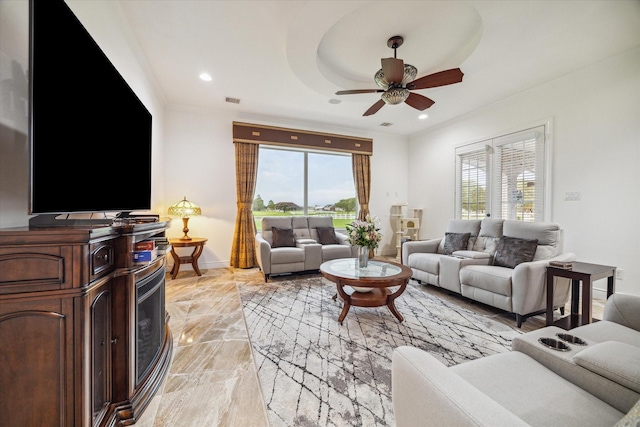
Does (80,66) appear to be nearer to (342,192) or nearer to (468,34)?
(468,34)

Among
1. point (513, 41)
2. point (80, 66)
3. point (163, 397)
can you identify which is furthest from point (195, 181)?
point (513, 41)

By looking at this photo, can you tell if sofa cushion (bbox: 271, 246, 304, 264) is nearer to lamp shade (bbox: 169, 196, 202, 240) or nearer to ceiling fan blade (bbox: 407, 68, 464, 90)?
lamp shade (bbox: 169, 196, 202, 240)

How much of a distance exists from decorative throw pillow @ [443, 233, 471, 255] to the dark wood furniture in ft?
3.96

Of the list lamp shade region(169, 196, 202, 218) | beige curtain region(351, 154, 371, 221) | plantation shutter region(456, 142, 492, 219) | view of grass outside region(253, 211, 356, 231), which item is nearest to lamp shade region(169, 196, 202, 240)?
lamp shade region(169, 196, 202, 218)

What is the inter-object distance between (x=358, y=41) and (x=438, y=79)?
3.21 feet

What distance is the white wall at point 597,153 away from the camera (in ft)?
9.32

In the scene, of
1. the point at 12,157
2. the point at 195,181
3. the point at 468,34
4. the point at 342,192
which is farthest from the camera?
the point at 342,192

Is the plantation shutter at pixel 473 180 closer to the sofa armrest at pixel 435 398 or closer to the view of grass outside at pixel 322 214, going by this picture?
the view of grass outside at pixel 322 214

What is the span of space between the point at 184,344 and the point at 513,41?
4233 mm

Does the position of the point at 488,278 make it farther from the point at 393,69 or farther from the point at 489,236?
the point at 393,69

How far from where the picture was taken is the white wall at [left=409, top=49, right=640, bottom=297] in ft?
9.32

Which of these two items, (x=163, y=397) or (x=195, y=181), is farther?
(x=195, y=181)

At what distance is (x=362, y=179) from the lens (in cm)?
578

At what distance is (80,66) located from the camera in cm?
129
